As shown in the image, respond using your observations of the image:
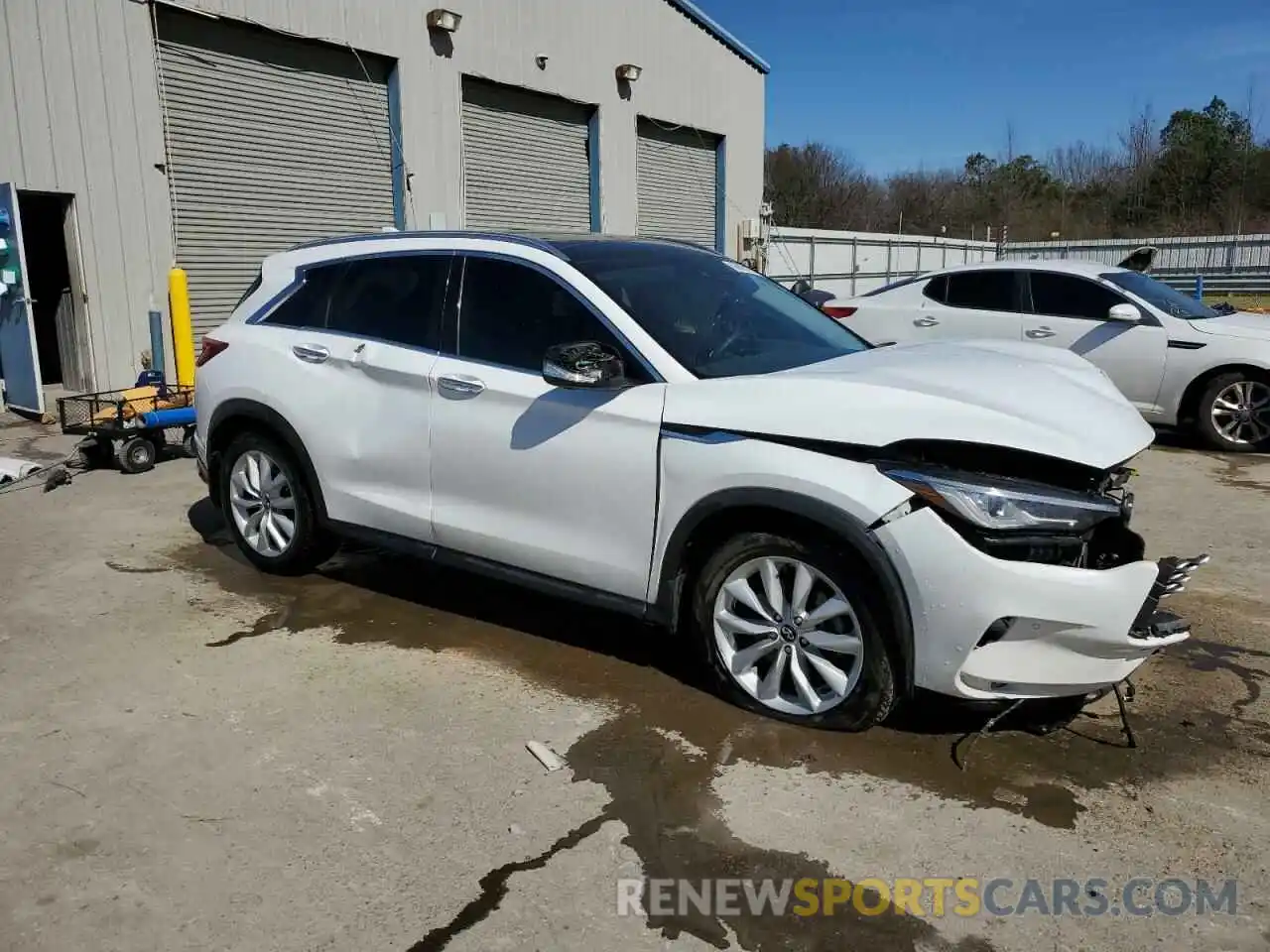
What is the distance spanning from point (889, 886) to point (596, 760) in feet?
3.62

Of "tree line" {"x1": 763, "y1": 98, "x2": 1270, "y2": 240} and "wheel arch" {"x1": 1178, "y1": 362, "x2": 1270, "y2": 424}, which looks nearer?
"wheel arch" {"x1": 1178, "y1": 362, "x2": 1270, "y2": 424}

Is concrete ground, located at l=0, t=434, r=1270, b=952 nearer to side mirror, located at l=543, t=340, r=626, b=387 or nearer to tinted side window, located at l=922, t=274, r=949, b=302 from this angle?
side mirror, located at l=543, t=340, r=626, b=387

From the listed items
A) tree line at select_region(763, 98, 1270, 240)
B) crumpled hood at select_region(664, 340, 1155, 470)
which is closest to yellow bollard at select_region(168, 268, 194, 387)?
crumpled hood at select_region(664, 340, 1155, 470)

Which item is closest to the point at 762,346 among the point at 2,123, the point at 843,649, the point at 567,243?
the point at 567,243

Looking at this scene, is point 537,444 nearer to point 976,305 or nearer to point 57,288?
point 976,305

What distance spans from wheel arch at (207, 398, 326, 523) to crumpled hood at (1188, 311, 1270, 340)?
725 centimetres

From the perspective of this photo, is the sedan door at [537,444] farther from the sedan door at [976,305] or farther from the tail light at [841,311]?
the tail light at [841,311]

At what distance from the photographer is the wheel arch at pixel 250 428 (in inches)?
200

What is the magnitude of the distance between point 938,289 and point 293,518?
22.3ft

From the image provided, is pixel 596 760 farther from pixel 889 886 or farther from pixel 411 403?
pixel 411 403

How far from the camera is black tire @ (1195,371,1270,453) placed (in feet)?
28.0

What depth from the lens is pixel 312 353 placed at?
5.04 meters

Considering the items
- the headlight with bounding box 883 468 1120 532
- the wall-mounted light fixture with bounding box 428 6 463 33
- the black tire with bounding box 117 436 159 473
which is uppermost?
the wall-mounted light fixture with bounding box 428 6 463 33

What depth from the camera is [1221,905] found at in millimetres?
2746
